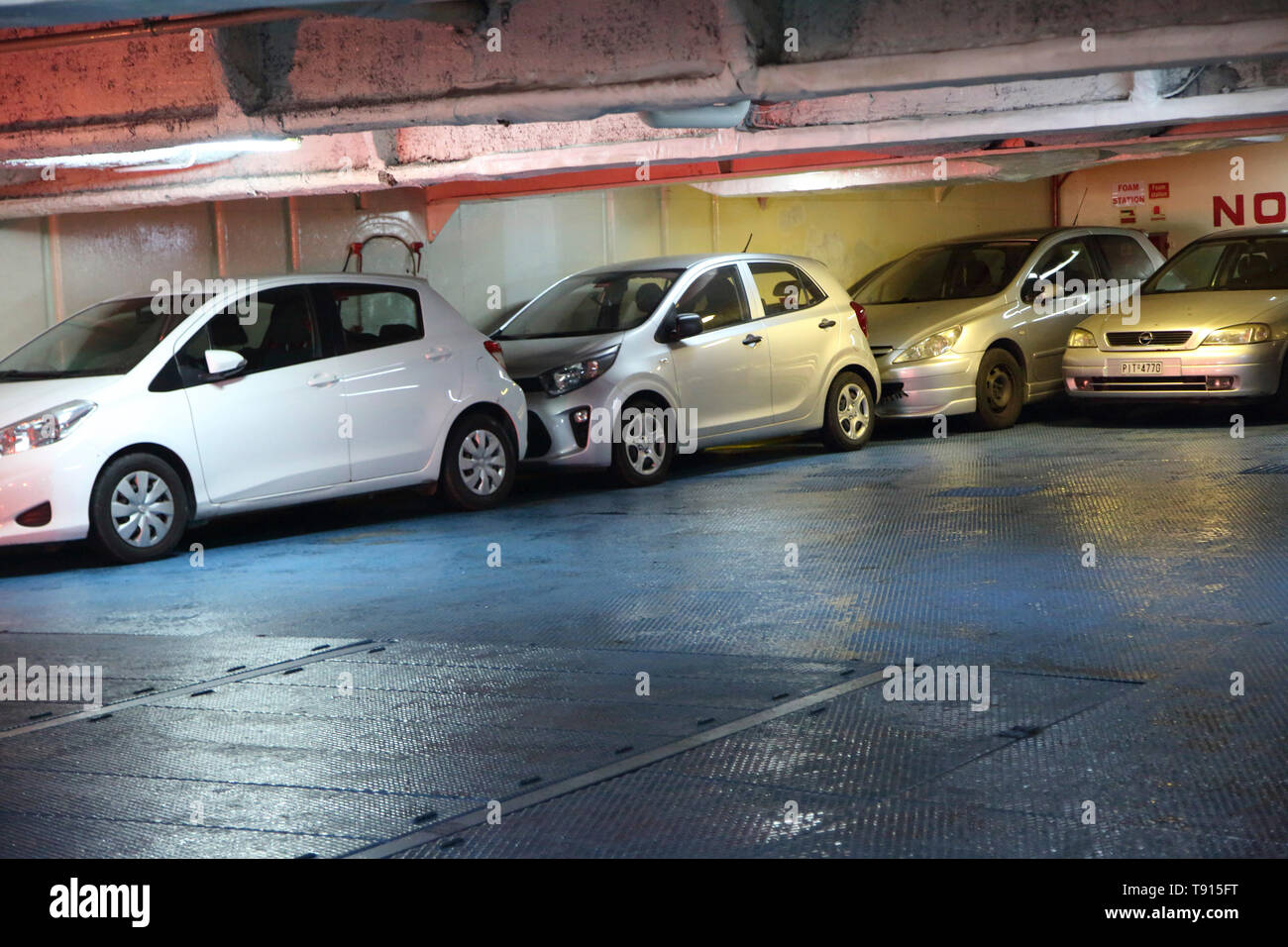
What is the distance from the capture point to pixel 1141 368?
536 inches

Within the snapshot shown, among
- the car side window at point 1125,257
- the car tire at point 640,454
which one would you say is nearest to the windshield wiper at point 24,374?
the car tire at point 640,454

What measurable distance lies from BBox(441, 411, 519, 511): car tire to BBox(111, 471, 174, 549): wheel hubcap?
2053 mm

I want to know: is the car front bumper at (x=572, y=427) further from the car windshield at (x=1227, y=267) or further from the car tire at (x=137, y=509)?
the car windshield at (x=1227, y=267)

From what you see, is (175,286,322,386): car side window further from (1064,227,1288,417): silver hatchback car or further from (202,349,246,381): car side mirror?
(1064,227,1288,417): silver hatchback car

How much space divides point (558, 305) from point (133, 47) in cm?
442

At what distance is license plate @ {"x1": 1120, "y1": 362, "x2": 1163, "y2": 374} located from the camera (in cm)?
1355

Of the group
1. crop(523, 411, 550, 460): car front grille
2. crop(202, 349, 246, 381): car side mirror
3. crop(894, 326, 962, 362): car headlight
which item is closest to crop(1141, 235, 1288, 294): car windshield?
crop(894, 326, 962, 362): car headlight

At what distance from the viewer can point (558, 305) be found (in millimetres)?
12727

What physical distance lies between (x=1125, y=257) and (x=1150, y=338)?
7.66 ft

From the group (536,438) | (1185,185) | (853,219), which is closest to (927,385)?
(536,438)

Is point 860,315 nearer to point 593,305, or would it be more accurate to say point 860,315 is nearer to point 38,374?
point 593,305
